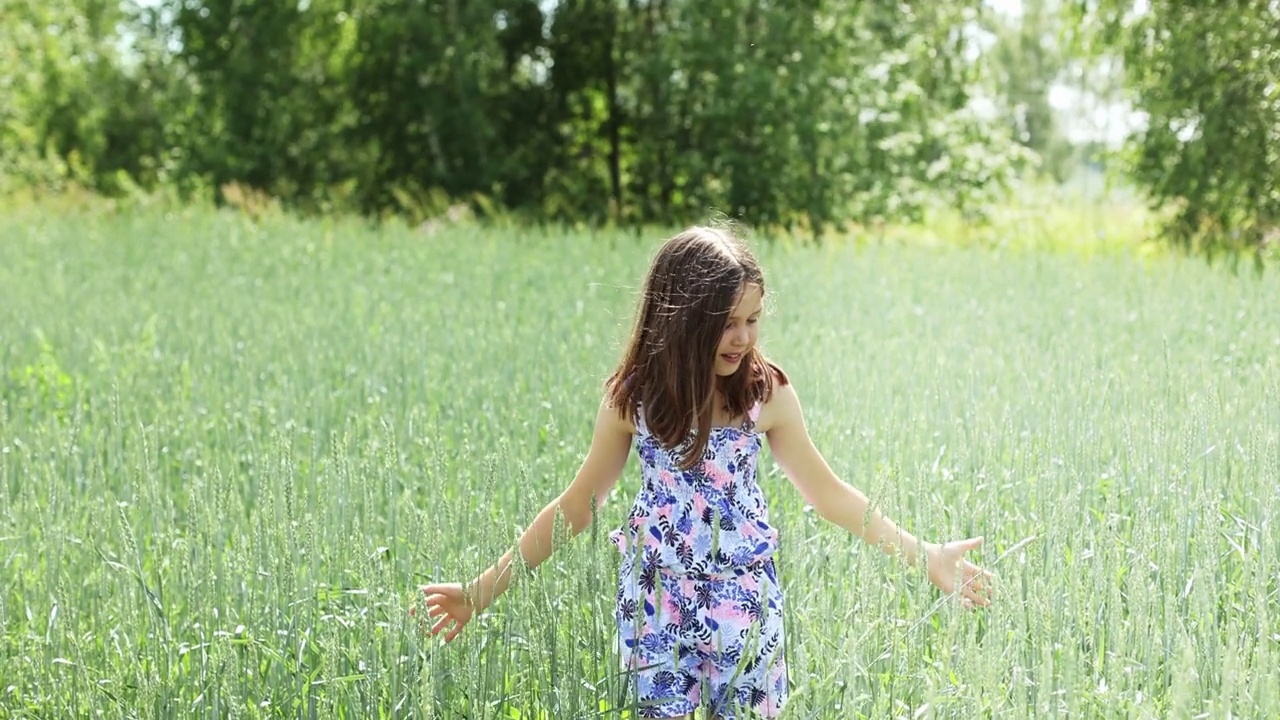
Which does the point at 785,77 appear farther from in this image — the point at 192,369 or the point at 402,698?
the point at 402,698

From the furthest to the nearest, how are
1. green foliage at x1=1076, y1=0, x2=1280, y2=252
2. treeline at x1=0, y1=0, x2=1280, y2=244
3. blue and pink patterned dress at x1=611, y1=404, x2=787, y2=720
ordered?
treeline at x1=0, y1=0, x2=1280, y2=244
green foliage at x1=1076, y1=0, x2=1280, y2=252
blue and pink patterned dress at x1=611, y1=404, x2=787, y2=720

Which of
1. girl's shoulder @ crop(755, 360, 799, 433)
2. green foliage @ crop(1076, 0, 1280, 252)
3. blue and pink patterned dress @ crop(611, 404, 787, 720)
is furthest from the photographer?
green foliage @ crop(1076, 0, 1280, 252)

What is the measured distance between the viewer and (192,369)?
620 cm

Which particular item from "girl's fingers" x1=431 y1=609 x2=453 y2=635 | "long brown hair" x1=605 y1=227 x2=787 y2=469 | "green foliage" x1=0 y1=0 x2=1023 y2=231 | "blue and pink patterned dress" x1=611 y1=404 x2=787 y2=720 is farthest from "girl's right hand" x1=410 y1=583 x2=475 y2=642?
"green foliage" x1=0 y1=0 x2=1023 y2=231

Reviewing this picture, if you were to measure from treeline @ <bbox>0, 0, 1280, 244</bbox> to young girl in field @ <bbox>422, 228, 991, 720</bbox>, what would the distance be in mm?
11805

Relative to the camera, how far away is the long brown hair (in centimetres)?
245

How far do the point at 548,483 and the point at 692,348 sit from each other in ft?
5.21

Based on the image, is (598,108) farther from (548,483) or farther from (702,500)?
(702,500)

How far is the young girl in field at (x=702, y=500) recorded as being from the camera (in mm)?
2439

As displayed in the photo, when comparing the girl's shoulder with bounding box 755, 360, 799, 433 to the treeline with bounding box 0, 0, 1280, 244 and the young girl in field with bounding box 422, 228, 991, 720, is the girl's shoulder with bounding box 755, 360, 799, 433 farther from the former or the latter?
the treeline with bounding box 0, 0, 1280, 244

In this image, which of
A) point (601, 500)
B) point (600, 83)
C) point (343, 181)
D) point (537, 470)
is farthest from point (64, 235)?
point (601, 500)

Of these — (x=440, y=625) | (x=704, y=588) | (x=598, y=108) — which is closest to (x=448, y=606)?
(x=440, y=625)

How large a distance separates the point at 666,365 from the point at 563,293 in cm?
630

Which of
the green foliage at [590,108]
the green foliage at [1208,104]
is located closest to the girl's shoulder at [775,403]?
the green foliage at [1208,104]
